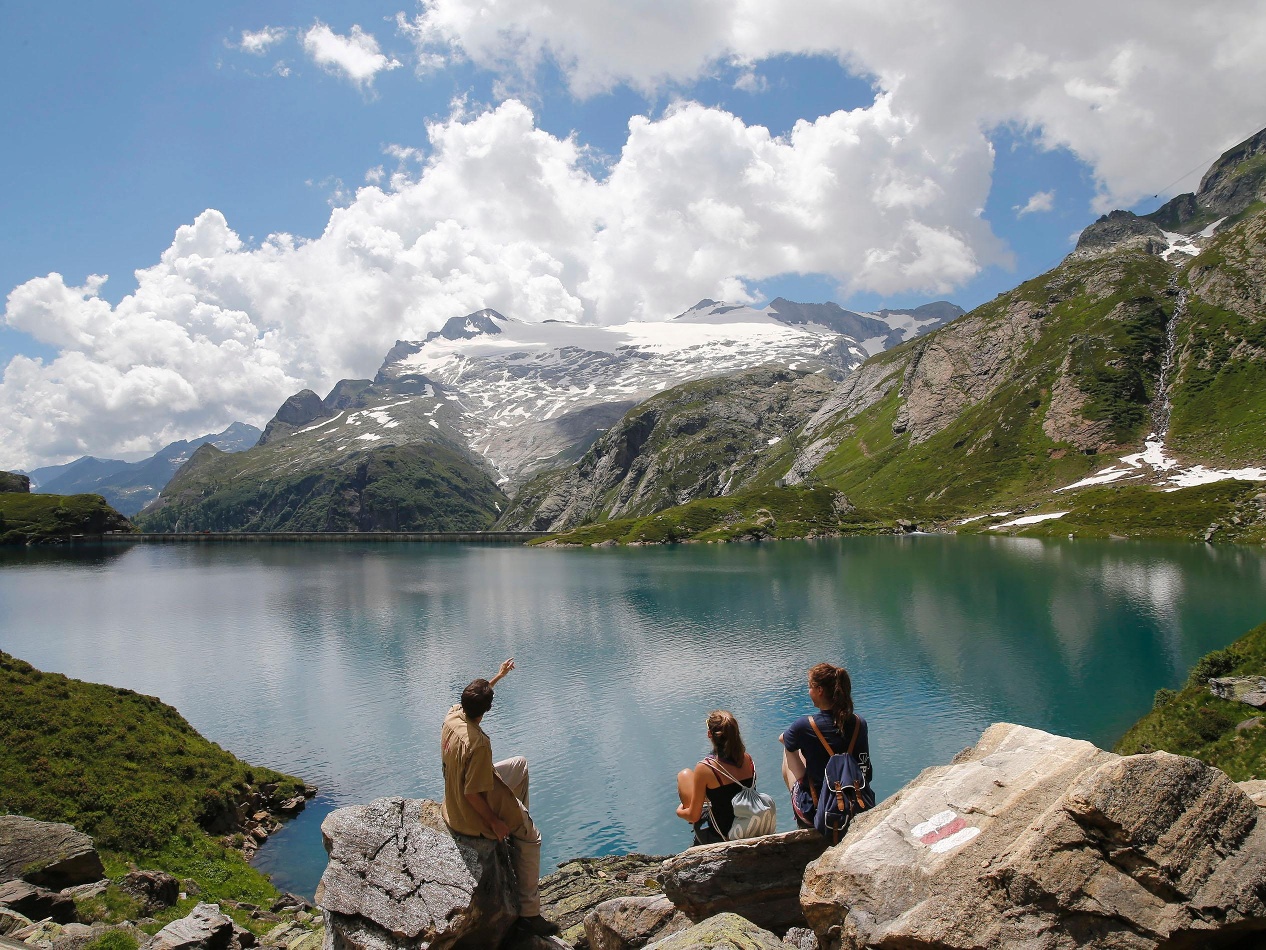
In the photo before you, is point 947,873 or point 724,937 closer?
point 947,873

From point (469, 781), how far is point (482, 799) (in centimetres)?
55

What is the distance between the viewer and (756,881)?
11.2m

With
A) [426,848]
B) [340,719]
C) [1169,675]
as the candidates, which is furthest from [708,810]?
[1169,675]

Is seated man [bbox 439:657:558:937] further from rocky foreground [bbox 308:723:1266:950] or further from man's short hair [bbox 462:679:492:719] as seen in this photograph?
rocky foreground [bbox 308:723:1266:950]

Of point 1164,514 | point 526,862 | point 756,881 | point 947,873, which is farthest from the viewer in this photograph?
point 1164,514

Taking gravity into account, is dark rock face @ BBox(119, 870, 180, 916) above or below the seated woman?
below

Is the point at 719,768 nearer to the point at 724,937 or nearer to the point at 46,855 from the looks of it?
the point at 724,937

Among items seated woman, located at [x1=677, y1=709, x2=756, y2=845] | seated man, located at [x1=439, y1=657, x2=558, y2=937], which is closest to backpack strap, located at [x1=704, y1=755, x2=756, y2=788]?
seated woman, located at [x1=677, y1=709, x2=756, y2=845]

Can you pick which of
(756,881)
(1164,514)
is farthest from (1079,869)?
(1164,514)

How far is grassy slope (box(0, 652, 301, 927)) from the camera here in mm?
21969

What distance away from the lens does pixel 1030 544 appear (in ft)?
468

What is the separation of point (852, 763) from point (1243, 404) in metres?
238

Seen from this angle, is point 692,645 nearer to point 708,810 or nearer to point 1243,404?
point 708,810

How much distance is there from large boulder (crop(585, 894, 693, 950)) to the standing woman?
2707 millimetres
